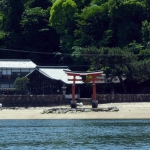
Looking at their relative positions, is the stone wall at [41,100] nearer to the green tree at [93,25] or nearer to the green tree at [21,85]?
the green tree at [21,85]

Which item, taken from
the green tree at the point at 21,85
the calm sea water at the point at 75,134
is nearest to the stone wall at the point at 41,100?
the green tree at the point at 21,85

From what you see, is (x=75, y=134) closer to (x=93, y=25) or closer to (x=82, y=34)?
(x=82, y=34)

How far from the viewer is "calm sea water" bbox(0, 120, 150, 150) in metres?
39.2

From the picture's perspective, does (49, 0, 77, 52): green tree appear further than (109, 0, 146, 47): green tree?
Yes

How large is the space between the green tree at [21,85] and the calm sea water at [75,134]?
13.7 m

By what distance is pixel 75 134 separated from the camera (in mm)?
46719

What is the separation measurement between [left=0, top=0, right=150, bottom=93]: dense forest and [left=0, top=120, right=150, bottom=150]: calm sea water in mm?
16538

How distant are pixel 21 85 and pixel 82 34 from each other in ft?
46.8

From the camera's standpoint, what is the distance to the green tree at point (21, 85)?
75.1 metres

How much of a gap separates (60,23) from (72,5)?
2780 mm

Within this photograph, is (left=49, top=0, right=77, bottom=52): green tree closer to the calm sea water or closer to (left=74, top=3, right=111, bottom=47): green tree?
(left=74, top=3, right=111, bottom=47): green tree

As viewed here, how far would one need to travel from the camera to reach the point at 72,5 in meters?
92.1

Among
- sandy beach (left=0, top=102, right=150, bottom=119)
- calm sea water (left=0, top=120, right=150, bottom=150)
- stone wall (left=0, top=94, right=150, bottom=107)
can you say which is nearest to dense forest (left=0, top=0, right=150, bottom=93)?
stone wall (left=0, top=94, right=150, bottom=107)

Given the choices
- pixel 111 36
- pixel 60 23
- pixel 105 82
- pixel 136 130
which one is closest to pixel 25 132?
pixel 136 130
